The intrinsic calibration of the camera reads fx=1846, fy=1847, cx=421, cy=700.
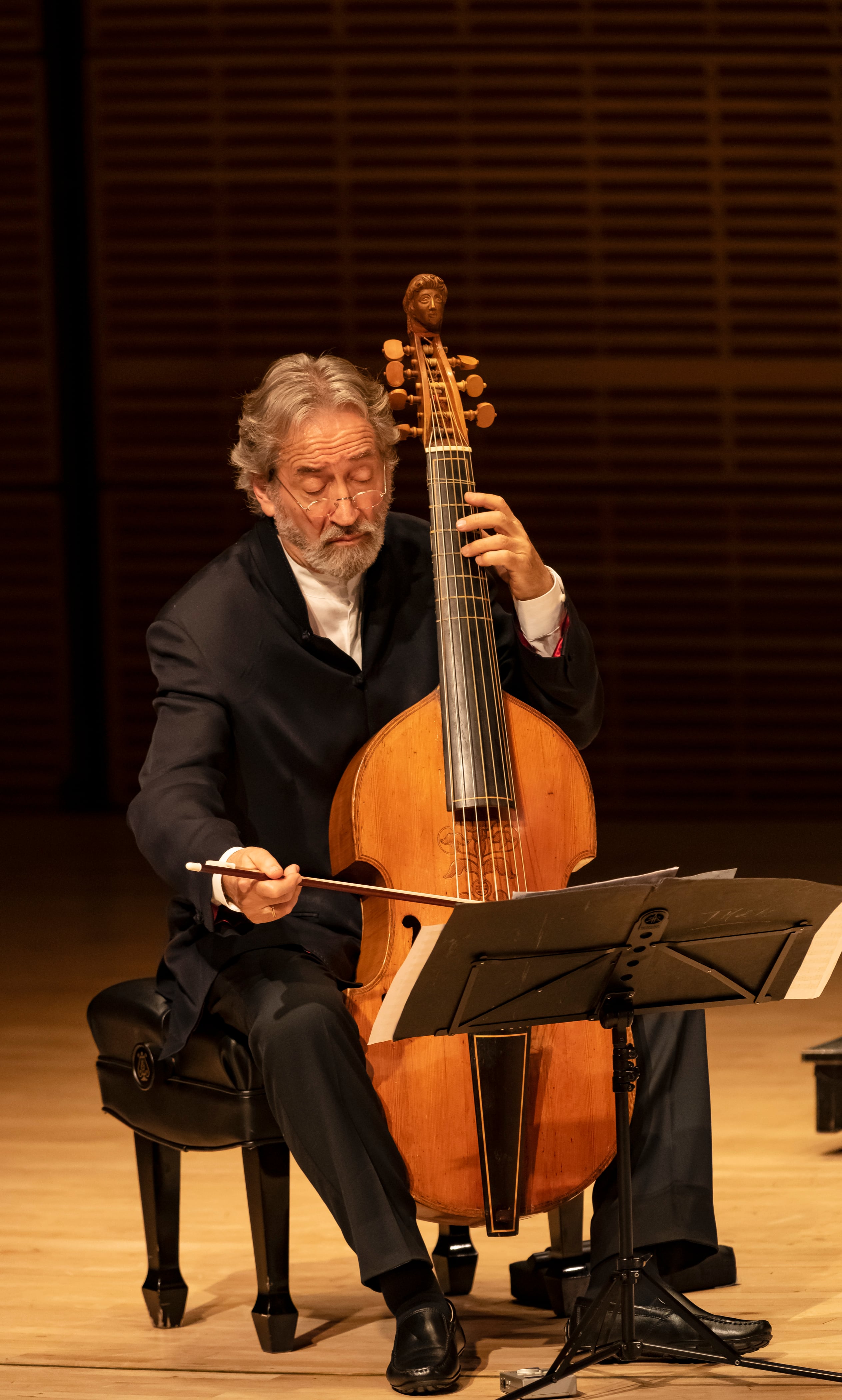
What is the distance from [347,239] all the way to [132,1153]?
448 cm

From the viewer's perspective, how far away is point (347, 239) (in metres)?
7.00

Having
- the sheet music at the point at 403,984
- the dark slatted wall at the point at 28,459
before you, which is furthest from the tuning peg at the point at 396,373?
the dark slatted wall at the point at 28,459

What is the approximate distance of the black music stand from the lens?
1.83 meters

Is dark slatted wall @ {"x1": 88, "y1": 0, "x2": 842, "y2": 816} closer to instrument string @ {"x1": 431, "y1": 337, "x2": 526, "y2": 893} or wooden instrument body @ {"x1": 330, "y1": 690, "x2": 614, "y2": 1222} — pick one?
instrument string @ {"x1": 431, "y1": 337, "x2": 526, "y2": 893}

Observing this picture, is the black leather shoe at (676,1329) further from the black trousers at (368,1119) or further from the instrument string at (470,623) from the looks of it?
the instrument string at (470,623)

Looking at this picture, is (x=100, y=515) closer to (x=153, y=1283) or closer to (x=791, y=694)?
(x=791, y=694)

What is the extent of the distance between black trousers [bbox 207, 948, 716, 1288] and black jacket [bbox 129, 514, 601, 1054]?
0.27 ft

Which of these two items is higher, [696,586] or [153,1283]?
→ [696,586]

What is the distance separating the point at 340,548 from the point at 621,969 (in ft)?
2.52

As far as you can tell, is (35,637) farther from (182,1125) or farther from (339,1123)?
(339,1123)

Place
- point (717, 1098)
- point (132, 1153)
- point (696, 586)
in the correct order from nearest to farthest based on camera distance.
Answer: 1. point (132, 1153)
2. point (717, 1098)
3. point (696, 586)

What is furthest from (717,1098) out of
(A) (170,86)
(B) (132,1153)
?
(A) (170,86)

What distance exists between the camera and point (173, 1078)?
238 cm

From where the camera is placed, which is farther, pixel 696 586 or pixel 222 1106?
pixel 696 586
